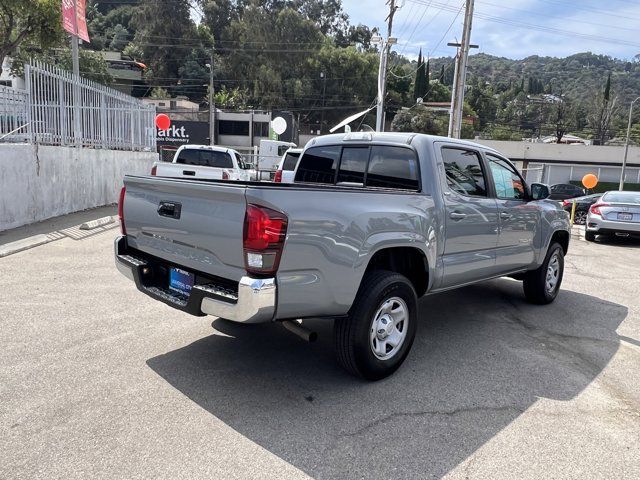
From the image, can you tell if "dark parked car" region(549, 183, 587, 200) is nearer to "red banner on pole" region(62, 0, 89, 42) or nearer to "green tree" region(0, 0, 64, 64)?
"red banner on pole" region(62, 0, 89, 42)

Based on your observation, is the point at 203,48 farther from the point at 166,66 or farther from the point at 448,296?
the point at 448,296

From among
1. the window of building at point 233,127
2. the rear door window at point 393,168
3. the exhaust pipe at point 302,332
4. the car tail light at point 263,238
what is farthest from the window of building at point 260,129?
the car tail light at point 263,238

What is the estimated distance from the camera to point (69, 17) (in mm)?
13031

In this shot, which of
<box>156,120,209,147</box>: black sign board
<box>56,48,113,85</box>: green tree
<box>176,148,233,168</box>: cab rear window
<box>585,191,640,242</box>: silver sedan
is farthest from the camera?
<box>56,48,113,85</box>: green tree

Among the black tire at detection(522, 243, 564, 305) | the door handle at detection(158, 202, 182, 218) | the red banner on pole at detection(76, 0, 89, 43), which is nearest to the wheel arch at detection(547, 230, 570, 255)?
the black tire at detection(522, 243, 564, 305)

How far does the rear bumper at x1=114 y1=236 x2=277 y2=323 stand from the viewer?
323cm

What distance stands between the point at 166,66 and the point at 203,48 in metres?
6.01

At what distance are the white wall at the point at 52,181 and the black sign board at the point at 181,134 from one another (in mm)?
33945

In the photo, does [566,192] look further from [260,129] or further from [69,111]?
[260,129]

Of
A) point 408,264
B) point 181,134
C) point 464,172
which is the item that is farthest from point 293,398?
point 181,134

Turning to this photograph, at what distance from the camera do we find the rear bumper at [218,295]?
3229 millimetres

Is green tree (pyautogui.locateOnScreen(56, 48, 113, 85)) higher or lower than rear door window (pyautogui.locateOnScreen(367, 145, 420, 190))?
higher

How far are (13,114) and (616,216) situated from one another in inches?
543

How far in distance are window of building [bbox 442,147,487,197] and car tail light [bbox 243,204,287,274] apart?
82.0 inches
